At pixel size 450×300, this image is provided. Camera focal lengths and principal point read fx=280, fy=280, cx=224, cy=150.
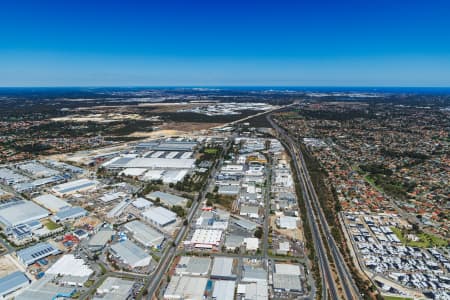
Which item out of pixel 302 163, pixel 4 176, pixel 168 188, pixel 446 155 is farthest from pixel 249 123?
pixel 4 176

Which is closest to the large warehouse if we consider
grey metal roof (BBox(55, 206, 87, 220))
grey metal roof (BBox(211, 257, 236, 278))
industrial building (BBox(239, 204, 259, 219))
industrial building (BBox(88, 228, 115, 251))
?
grey metal roof (BBox(55, 206, 87, 220))

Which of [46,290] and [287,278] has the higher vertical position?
[46,290]

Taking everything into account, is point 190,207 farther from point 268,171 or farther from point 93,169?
point 93,169

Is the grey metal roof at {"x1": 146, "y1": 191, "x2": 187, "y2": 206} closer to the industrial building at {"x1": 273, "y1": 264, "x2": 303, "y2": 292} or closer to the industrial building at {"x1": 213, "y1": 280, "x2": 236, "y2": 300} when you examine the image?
the industrial building at {"x1": 213, "y1": 280, "x2": 236, "y2": 300}

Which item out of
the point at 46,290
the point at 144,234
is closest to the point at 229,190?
the point at 144,234

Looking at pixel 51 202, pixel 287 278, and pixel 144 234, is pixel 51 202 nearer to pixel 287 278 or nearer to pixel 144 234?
pixel 144 234

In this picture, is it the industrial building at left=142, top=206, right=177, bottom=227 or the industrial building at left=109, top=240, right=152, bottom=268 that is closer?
the industrial building at left=109, top=240, right=152, bottom=268

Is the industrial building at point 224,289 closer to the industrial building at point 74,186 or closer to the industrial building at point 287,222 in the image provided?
the industrial building at point 287,222
